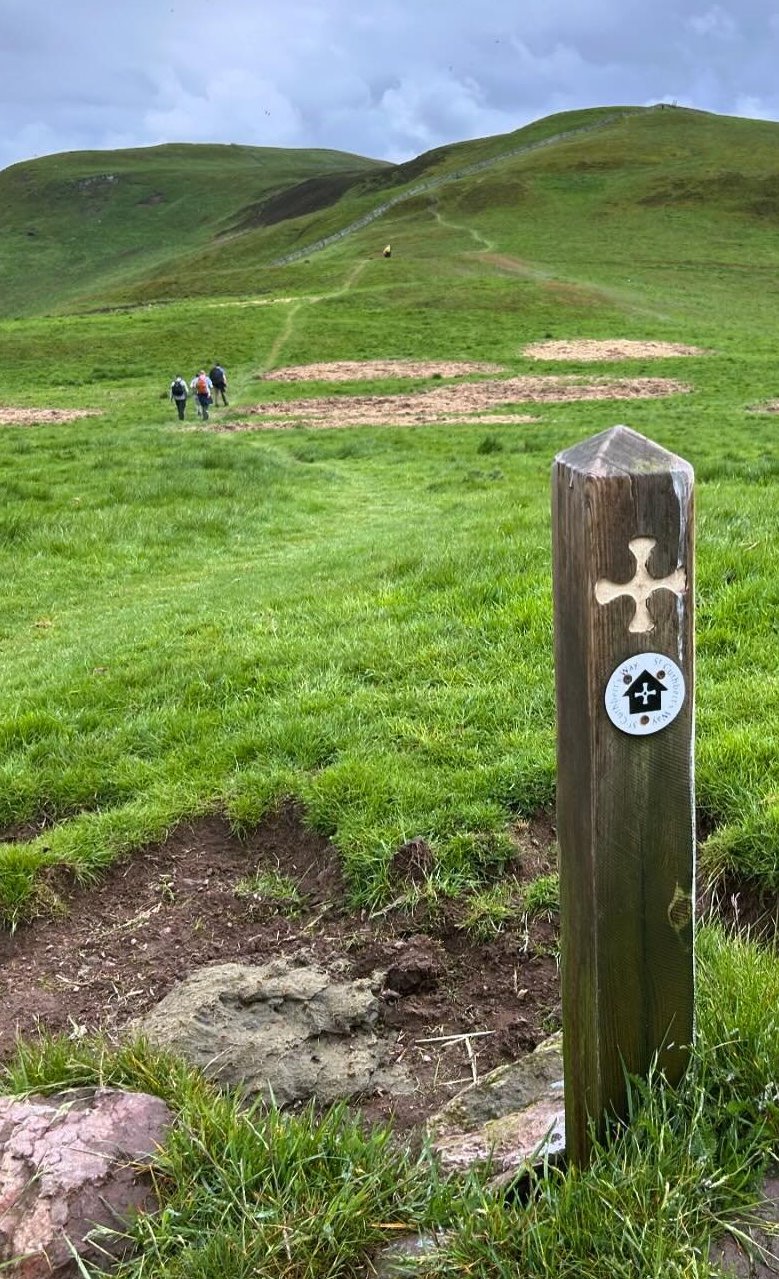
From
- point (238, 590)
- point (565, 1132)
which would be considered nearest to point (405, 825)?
point (565, 1132)

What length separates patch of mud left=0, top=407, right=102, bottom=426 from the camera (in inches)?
1057

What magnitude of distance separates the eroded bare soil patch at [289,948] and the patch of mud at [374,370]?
98.4 ft

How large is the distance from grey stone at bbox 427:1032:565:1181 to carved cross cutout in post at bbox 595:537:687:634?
1.40m

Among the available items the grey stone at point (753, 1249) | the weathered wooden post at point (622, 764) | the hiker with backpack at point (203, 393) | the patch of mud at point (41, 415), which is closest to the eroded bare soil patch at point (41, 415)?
the patch of mud at point (41, 415)

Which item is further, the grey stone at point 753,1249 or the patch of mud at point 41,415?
the patch of mud at point 41,415

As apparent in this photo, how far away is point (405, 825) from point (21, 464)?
1677 centimetres

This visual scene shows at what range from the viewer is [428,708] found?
18.7ft

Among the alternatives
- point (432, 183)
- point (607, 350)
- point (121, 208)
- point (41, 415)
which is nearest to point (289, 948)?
point (41, 415)

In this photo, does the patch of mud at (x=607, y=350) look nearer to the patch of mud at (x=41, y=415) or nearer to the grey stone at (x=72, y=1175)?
the patch of mud at (x=41, y=415)

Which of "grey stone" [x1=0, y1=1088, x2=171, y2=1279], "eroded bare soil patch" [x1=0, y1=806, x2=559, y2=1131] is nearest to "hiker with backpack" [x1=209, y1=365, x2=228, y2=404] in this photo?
"eroded bare soil patch" [x1=0, y1=806, x2=559, y2=1131]

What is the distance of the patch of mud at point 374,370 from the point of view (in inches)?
1329

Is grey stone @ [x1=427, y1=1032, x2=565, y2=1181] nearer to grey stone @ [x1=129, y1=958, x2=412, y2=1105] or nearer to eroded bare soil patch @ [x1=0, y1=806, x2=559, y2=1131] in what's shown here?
eroded bare soil patch @ [x1=0, y1=806, x2=559, y2=1131]

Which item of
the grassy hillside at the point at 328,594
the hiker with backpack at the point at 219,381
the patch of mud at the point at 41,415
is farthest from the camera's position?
the hiker with backpack at the point at 219,381

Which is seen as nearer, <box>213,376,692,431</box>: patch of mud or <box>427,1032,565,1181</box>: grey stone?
<box>427,1032,565,1181</box>: grey stone
